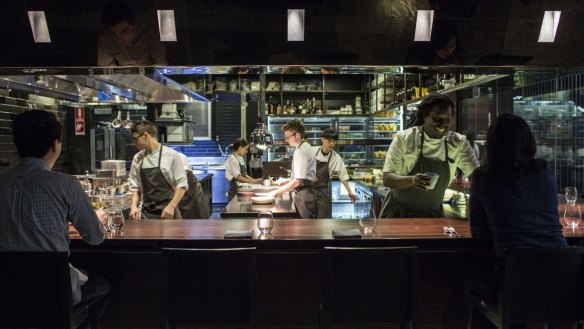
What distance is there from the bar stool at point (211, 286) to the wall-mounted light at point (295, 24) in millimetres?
1791

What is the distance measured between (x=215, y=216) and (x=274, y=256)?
6.88 metres

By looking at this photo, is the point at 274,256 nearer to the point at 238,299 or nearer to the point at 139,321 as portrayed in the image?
the point at 238,299

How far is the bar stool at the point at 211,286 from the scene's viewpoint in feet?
6.57

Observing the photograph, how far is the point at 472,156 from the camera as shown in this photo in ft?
12.0

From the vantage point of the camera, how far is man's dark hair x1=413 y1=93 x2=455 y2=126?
3.42 meters

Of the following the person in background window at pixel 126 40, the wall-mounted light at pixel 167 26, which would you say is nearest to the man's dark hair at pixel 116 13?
the person in background window at pixel 126 40

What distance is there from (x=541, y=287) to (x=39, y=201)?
Result: 7.07 ft

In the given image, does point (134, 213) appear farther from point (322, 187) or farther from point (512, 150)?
point (512, 150)

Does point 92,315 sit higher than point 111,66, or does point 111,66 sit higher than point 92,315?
point 111,66

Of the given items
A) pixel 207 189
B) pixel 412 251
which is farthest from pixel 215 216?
pixel 412 251

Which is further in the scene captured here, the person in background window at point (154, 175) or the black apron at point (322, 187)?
the black apron at point (322, 187)

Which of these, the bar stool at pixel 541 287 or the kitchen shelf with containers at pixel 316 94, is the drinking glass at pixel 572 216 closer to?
the bar stool at pixel 541 287


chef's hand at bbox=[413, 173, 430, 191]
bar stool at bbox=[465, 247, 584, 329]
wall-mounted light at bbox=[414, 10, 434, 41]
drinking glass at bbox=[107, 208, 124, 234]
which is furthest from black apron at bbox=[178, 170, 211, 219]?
bar stool at bbox=[465, 247, 584, 329]

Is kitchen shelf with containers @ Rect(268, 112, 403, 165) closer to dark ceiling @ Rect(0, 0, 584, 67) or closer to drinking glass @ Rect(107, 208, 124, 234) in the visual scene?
dark ceiling @ Rect(0, 0, 584, 67)
